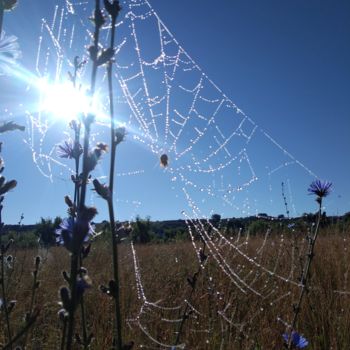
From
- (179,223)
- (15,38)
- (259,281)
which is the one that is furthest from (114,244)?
(179,223)

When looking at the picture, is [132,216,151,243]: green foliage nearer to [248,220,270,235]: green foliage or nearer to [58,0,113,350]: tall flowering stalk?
[248,220,270,235]: green foliage

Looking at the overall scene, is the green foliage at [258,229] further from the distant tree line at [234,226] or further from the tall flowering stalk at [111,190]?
the tall flowering stalk at [111,190]

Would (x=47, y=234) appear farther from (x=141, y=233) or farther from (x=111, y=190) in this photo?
(x=111, y=190)

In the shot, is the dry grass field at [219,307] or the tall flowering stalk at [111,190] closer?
the tall flowering stalk at [111,190]

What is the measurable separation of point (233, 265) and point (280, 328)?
2.38 m

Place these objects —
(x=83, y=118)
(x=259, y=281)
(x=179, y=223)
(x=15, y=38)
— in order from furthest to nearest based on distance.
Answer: (x=179, y=223) < (x=259, y=281) < (x=15, y=38) < (x=83, y=118)

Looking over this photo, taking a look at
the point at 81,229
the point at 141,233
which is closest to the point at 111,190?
the point at 81,229

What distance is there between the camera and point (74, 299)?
0.62 meters

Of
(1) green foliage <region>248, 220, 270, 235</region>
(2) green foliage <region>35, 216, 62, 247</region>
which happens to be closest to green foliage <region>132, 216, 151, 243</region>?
(2) green foliage <region>35, 216, 62, 247</region>

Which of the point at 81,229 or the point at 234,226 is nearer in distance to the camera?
the point at 81,229

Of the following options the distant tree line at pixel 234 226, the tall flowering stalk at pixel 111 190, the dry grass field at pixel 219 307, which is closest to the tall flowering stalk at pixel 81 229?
the tall flowering stalk at pixel 111 190

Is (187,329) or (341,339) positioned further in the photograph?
(187,329)

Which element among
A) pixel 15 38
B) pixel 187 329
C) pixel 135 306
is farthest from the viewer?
pixel 135 306

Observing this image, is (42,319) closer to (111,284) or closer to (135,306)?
(135,306)
